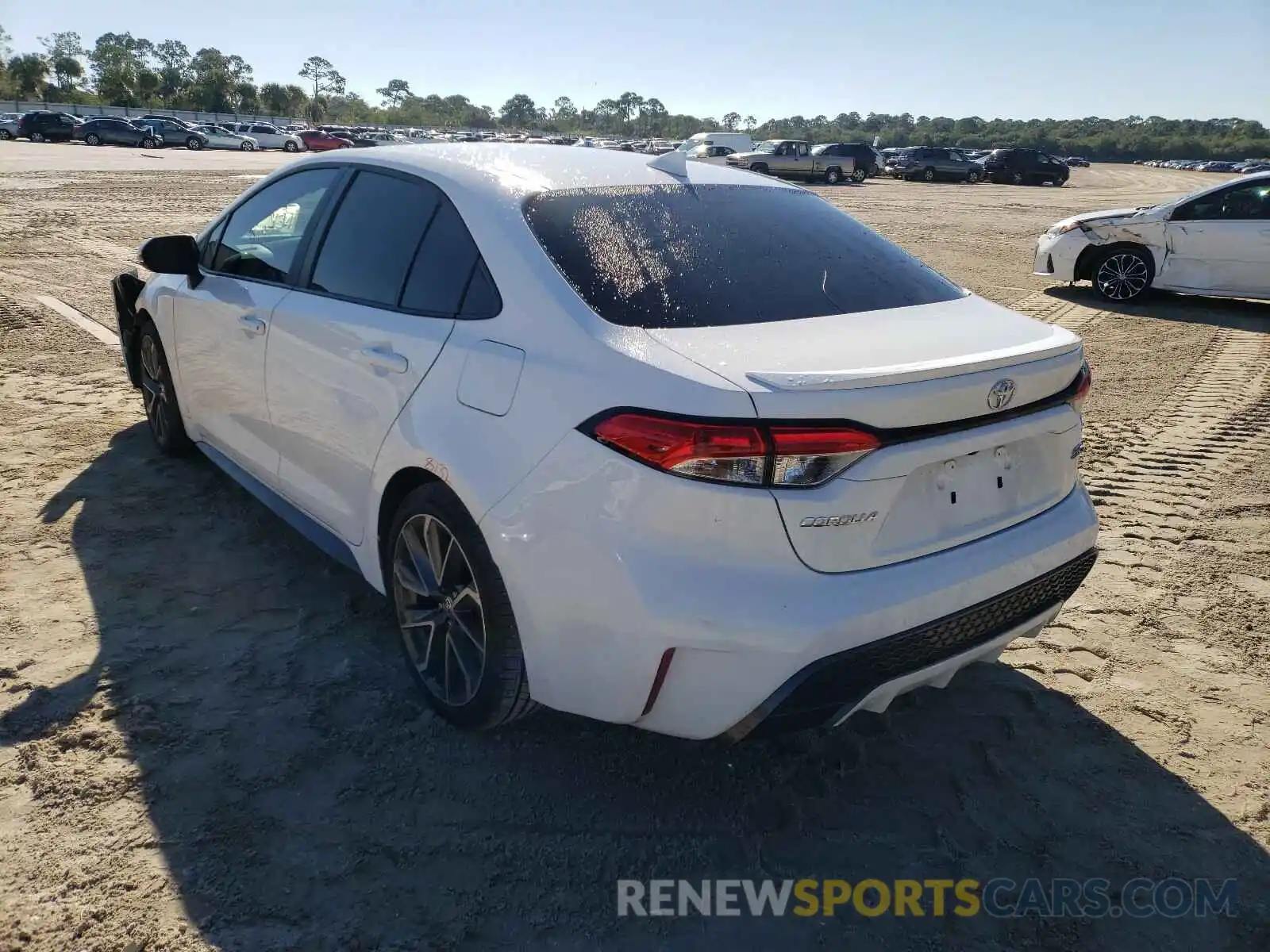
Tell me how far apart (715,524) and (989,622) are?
0.85m

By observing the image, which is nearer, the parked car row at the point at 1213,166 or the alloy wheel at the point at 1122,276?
Result: the alloy wheel at the point at 1122,276

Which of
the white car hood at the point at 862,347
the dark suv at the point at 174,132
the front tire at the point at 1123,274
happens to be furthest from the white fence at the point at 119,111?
the white car hood at the point at 862,347

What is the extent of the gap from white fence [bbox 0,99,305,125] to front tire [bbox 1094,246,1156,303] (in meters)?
79.3

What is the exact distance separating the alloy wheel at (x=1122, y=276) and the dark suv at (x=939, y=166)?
35989 millimetres

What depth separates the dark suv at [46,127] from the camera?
4572cm

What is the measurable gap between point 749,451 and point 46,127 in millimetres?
56063

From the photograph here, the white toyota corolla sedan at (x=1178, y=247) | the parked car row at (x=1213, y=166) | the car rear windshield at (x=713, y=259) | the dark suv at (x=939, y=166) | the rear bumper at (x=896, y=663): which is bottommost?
the rear bumper at (x=896, y=663)

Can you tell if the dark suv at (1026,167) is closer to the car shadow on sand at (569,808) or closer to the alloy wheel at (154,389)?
the alloy wheel at (154,389)

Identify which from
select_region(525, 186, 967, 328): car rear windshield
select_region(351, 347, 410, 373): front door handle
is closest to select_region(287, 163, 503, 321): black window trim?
select_region(351, 347, 410, 373): front door handle

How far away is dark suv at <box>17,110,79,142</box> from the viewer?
45719 mm

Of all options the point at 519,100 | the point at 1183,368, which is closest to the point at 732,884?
the point at 1183,368

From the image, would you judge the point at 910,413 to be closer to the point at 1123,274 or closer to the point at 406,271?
the point at 406,271

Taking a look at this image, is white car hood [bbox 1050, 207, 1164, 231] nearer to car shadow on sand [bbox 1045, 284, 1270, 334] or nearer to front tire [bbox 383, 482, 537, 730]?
car shadow on sand [bbox 1045, 284, 1270, 334]

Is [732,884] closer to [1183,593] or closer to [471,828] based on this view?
[471,828]
